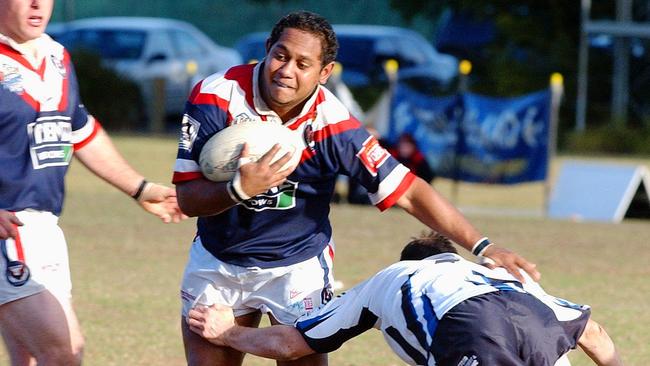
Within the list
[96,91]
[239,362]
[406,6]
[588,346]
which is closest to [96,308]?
[239,362]

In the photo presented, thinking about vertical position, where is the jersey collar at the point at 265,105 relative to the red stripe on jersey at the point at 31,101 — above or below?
below

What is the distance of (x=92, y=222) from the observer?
1378cm

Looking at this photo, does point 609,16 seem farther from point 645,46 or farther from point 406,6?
point 406,6

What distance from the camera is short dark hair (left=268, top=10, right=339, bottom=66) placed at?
507 centimetres

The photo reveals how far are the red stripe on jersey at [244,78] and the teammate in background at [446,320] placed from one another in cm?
88

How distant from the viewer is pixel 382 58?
87.9 ft

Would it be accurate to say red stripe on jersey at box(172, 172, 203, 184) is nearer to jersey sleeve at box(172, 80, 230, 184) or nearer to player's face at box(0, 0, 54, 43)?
jersey sleeve at box(172, 80, 230, 184)

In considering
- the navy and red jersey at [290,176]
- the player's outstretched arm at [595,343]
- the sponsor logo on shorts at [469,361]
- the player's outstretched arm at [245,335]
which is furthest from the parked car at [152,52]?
the sponsor logo on shorts at [469,361]

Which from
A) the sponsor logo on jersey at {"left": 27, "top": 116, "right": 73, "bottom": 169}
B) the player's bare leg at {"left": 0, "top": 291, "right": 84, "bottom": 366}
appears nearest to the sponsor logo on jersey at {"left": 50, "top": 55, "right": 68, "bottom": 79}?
the sponsor logo on jersey at {"left": 27, "top": 116, "right": 73, "bottom": 169}

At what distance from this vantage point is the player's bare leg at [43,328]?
4.82 metres

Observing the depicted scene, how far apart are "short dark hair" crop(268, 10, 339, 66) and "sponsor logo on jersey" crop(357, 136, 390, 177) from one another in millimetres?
372

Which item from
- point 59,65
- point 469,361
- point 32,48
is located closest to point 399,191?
point 469,361

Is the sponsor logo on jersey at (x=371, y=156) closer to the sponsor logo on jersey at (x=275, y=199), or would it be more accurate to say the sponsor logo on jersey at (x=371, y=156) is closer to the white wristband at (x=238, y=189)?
the sponsor logo on jersey at (x=275, y=199)

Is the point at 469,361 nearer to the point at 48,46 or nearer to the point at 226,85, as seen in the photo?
the point at 226,85
